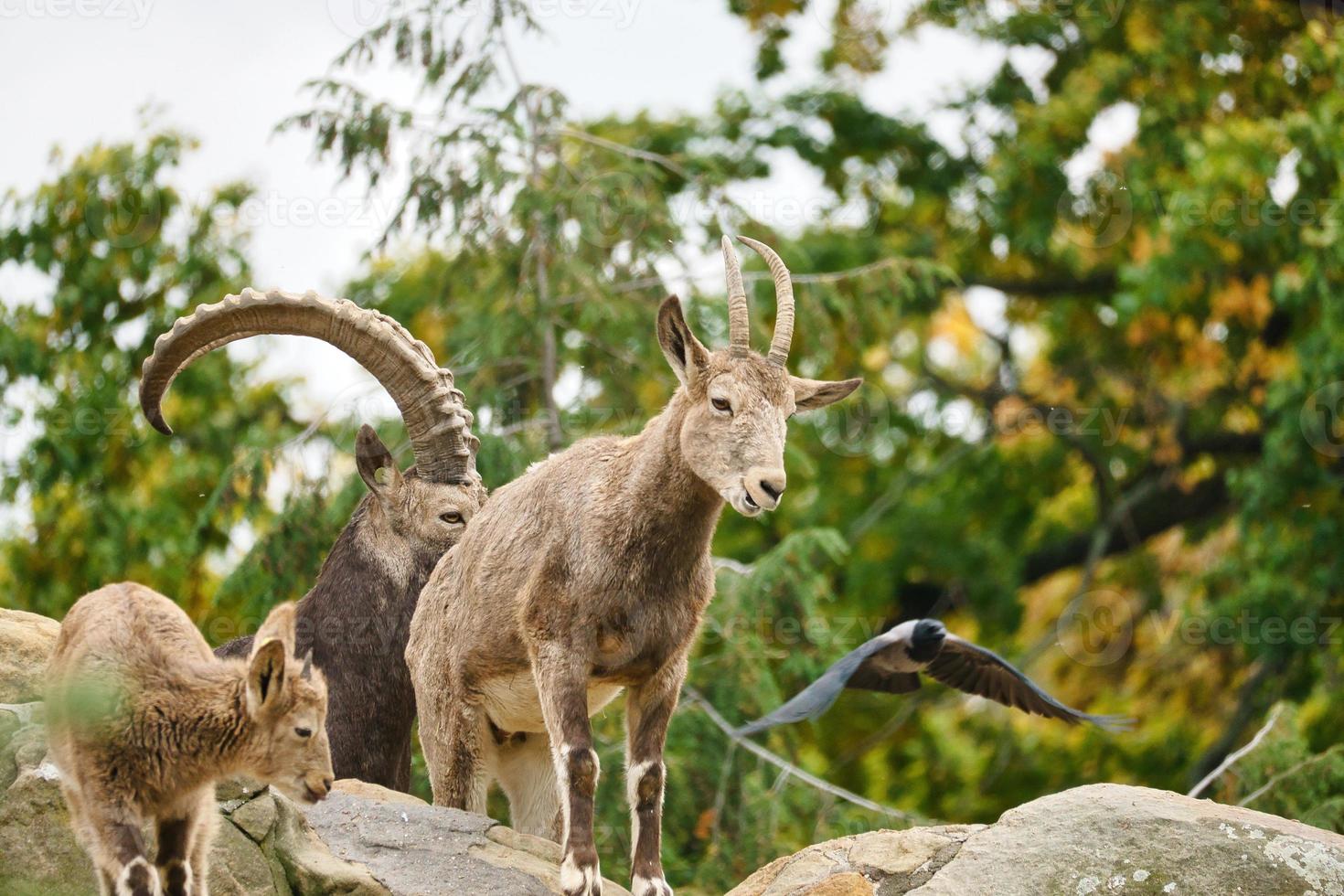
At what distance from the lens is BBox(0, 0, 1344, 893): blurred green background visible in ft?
45.8

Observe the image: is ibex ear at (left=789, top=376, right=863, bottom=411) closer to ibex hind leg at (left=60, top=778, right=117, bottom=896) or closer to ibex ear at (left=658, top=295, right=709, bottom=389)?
ibex ear at (left=658, top=295, right=709, bottom=389)

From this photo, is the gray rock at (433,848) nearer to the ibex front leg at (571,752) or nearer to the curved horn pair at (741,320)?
the ibex front leg at (571,752)

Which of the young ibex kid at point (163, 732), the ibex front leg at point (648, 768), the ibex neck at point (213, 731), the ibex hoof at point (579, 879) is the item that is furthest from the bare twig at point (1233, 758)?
the ibex neck at point (213, 731)

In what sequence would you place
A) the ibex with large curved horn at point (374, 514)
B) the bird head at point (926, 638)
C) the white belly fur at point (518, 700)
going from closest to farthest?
the white belly fur at point (518, 700), the ibex with large curved horn at point (374, 514), the bird head at point (926, 638)

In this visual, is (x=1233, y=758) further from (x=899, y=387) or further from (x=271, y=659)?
(x=899, y=387)

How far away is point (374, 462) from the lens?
9.85 metres

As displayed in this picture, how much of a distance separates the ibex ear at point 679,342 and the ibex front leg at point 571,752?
1280 mm

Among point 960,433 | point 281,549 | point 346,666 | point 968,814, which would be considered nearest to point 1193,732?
point 968,814

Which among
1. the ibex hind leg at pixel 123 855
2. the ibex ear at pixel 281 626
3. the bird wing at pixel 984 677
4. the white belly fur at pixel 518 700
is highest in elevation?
the ibex ear at pixel 281 626

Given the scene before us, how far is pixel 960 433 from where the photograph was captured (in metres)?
22.1

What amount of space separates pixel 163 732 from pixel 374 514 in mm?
3859

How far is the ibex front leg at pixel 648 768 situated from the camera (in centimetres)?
727

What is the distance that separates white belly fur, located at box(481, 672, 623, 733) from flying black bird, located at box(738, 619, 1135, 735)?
3.82 ft

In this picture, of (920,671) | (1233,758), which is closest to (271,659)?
(920,671)
